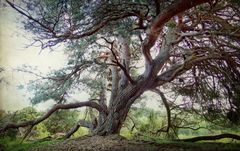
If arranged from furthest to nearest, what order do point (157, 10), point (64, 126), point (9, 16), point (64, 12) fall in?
point (64, 126) < point (9, 16) < point (64, 12) < point (157, 10)

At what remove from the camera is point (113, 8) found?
2.88 m

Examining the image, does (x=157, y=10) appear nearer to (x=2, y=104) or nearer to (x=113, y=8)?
(x=113, y=8)

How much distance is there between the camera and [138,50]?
16.3ft

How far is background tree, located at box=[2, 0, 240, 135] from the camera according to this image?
2.87 meters

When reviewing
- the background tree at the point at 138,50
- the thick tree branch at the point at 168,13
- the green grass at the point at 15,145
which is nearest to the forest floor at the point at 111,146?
the green grass at the point at 15,145

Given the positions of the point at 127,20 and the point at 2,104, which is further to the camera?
the point at 2,104

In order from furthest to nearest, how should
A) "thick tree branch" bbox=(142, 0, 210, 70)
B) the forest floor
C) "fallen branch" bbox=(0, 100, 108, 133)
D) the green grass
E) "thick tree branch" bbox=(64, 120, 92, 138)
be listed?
"thick tree branch" bbox=(64, 120, 92, 138) → "fallen branch" bbox=(0, 100, 108, 133) → the green grass → the forest floor → "thick tree branch" bbox=(142, 0, 210, 70)

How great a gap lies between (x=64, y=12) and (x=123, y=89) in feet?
5.08

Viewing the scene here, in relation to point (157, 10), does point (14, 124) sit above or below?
below

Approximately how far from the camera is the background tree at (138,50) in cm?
287

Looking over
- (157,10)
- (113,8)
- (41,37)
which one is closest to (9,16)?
(41,37)

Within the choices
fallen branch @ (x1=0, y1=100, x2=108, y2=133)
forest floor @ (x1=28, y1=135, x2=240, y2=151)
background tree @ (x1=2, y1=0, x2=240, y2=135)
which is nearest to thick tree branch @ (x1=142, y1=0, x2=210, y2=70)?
background tree @ (x1=2, y1=0, x2=240, y2=135)

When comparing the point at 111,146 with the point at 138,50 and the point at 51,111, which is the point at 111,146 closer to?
the point at 51,111

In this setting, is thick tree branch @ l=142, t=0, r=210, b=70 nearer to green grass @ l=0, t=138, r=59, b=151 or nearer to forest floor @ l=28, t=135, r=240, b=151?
forest floor @ l=28, t=135, r=240, b=151
